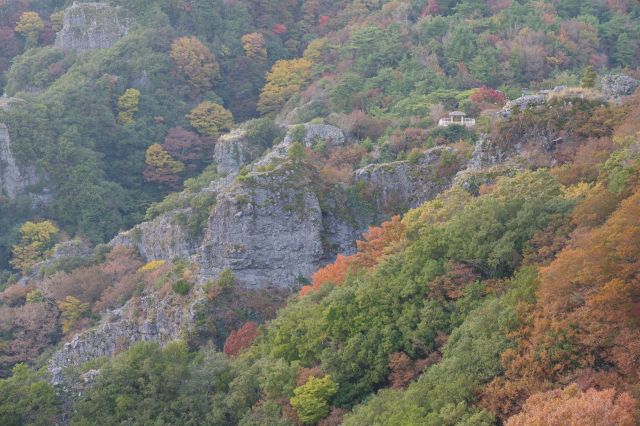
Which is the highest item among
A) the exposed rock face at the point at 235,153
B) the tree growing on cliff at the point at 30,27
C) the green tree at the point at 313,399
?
the green tree at the point at 313,399

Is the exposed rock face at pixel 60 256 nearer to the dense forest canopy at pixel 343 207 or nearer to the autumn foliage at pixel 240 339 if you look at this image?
the dense forest canopy at pixel 343 207

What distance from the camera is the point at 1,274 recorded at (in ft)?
165

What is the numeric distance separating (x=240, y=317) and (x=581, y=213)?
13.7m

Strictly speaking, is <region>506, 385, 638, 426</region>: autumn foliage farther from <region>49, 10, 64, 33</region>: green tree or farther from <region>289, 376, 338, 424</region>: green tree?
<region>49, 10, 64, 33</region>: green tree

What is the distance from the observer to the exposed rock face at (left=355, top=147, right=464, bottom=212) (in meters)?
36.6

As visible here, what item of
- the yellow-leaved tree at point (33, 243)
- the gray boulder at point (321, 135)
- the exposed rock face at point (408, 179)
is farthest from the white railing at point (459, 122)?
the yellow-leaved tree at point (33, 243)

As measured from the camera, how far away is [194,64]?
62.3 m

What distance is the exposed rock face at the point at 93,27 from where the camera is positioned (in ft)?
211

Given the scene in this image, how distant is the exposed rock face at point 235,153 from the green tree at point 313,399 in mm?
25074

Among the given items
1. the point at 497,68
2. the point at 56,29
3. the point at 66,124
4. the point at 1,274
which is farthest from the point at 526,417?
the point at 56,29

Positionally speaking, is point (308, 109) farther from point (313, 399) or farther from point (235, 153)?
point (313, 399)

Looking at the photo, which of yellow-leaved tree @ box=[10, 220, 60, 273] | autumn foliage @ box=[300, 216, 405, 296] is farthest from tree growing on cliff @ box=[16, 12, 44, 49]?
autumn foliage @ box=[300, 216, 405, 296]

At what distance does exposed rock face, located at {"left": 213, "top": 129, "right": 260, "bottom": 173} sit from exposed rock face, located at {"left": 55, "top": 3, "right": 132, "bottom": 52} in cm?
1805

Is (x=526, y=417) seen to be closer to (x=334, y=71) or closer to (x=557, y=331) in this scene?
(x=557, y=331)
